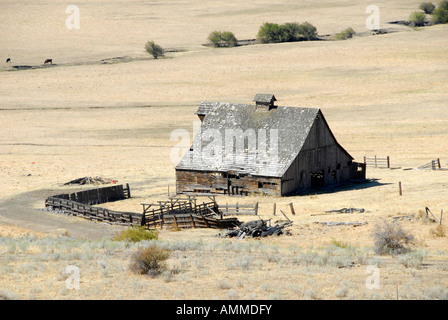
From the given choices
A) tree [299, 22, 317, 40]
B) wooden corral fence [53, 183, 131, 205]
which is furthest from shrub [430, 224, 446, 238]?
tree [299, 22, 317, 40]

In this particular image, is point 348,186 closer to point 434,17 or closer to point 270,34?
point 270,34

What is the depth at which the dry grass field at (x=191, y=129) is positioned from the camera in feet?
65.2

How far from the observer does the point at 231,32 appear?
105 meters

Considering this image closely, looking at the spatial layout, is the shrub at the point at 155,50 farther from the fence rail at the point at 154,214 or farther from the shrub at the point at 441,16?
the fence rail at the point at 154,214

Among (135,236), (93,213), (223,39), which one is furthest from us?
(223,39)

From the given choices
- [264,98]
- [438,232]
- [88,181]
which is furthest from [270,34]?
[438,232]

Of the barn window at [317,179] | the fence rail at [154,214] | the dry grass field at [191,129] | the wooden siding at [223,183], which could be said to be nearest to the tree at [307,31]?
the dry grass field at [191,129]

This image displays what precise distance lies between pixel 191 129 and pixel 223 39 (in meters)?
41.9

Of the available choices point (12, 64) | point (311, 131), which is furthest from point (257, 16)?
point (311, 131)

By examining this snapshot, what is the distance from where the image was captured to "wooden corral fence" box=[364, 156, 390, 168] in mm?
47338

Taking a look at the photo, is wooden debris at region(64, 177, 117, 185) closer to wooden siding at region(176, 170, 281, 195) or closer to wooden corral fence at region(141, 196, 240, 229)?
wooden siding at region(176, 170, 281, 195)

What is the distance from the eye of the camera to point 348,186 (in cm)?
4128

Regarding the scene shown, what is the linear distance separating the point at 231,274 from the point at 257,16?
10426 centimetres

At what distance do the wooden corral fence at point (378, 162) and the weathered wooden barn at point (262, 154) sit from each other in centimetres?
443
